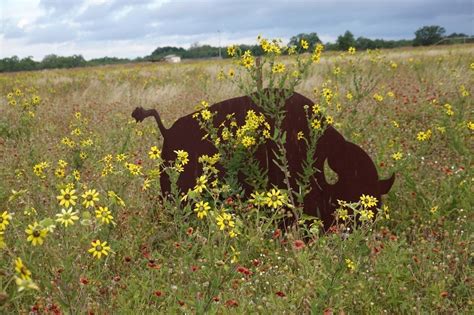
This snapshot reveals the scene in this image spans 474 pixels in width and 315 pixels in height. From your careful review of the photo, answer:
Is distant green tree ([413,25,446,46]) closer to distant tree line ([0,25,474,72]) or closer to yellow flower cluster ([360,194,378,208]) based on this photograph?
distant tree line ([0,25,474,72])

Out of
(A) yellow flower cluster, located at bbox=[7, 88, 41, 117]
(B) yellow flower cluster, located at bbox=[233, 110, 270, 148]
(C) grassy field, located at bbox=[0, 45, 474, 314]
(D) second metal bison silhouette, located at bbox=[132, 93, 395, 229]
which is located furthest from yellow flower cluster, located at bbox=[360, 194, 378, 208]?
(A) yellow flower cluster, located at bbox=[7, 88, 41, 117]

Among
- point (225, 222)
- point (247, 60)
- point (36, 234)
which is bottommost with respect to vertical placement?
point (225, 222)

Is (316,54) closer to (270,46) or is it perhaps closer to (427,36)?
(270,46)

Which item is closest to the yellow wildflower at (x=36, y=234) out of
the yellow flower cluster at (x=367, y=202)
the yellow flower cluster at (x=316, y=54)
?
the yellow flower cluster at (x=367, y=202)

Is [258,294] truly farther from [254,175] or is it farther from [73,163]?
[73,163]

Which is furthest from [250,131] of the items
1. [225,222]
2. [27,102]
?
[27,102]

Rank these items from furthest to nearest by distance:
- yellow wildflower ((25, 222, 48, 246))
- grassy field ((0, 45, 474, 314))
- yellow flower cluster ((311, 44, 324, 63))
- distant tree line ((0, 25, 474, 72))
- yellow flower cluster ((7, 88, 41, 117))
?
distant tree line ((0, 25, 474, 72)) → yellow flower cluster ((7, 88, 41, 117)) → yellow flower cluster ((311, 44, 324, 63)) → grassy field ((0, 45, 474, 314)) → yellow wildflower ((25, 222, 48, 246))

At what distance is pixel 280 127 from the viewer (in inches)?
152

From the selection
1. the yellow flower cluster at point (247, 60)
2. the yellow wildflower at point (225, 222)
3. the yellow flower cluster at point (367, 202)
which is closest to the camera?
the yellow wildflower at point (225, 222)

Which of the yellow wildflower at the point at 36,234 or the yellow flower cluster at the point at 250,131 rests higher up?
the yellow flower cluster at the point at 250,131

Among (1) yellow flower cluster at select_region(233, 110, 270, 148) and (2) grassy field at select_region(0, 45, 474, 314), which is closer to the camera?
(2) grassy field at select_region(0, 45, 474, 314)

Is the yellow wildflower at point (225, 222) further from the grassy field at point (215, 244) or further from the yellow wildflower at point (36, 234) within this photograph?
the yellow wildflower at point (36, 234)

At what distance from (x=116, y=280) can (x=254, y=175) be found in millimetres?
1496

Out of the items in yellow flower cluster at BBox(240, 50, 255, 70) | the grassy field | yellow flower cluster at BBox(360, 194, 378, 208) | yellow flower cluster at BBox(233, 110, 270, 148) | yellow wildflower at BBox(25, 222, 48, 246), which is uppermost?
yellow flower cluster at BBox(240, 50, 255, 70)
